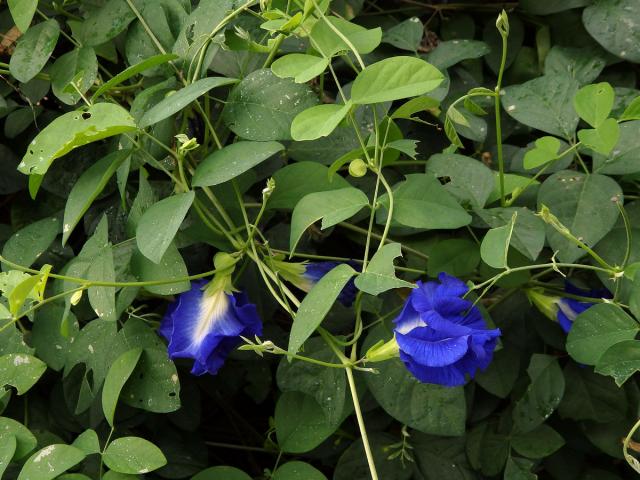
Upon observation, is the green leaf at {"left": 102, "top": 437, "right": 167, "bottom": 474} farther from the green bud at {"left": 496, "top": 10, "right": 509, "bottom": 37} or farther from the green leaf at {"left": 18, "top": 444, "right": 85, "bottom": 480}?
the green bud at {"left": 496, "top": 10, "right": 509, "bottom": 37}

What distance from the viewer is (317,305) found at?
0.75 metres

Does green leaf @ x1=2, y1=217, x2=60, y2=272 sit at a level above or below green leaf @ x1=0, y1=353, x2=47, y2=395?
above

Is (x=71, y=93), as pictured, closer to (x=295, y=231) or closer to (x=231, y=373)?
(x=295, y=231)

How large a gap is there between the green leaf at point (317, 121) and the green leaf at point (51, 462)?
40cm

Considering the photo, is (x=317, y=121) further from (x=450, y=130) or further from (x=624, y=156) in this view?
(x=624, y=156)

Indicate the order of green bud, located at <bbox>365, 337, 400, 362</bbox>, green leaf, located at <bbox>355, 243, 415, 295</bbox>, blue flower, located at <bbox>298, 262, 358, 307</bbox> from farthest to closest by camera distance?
blue flower, located at <bbox>298, 262, 358, 307</bbox> → green bud, located at <bbox>365, 337, 400, 362</bbox> → green leaf, located at <bbox>355, 243, 415, 295</bbox>

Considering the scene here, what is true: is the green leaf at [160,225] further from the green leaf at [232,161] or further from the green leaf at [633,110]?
the green leaf at [633,110]

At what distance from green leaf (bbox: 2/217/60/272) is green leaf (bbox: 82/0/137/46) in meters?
0.23

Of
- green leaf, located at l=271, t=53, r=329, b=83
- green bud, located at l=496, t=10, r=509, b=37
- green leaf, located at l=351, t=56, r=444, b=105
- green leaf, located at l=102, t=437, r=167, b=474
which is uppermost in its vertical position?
green leaf, located at l=271, t=53, r=329, b=83

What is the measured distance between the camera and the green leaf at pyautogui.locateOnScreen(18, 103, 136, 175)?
2.60ft

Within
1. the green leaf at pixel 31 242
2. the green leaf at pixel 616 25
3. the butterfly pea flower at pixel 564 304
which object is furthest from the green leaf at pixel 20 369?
the green leaf at pixel 616 25

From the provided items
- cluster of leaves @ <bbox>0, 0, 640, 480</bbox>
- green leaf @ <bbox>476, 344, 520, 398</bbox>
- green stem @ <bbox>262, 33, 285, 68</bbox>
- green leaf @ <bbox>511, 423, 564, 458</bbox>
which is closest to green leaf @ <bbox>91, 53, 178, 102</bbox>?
cluster of leaves @ <bbox>0, 0, 640, 480</bbox>

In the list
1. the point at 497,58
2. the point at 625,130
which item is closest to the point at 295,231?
the point at 625,130

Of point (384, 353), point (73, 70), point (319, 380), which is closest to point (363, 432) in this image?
point (384, 353)
